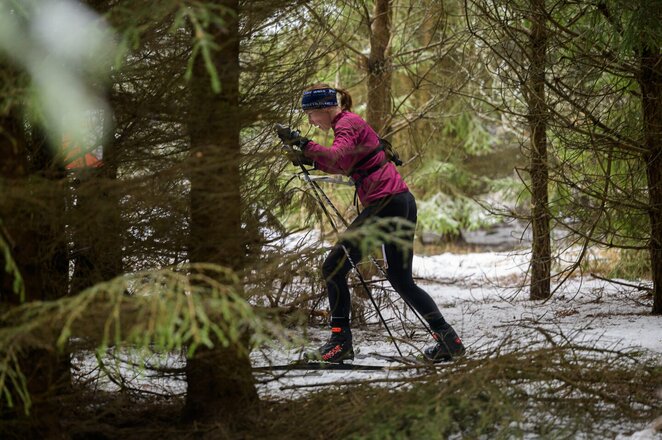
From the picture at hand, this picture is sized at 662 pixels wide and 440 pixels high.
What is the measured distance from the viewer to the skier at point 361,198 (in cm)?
502

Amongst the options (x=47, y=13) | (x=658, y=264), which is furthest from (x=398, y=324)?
(x=47, y=13)

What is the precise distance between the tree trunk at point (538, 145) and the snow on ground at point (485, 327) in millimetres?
319

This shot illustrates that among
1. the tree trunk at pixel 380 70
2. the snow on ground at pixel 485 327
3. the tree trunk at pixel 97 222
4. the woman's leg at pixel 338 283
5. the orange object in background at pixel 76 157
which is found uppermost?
the tree trunk at pixel 380 70

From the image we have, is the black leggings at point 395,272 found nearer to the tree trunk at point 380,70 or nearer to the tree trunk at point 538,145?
the tree trunk at point 538,145

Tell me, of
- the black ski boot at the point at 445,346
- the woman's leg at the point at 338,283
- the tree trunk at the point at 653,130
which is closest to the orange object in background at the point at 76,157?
the woman's leg at the point at 338,283

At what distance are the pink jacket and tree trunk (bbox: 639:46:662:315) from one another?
2922mm

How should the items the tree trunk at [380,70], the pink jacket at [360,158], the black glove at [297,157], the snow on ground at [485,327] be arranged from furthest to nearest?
1. the tree trunk at [380,70]
2. the pink jacket at [360,158]
3. the snow on ground at [485,327]
4. the black glove at [297,157]

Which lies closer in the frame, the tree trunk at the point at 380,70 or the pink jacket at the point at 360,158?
the pink jacket at the point at 360,158

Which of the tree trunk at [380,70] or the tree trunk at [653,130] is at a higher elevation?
the tree trunk at [380,70]

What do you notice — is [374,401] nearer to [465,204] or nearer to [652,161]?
[652,161]

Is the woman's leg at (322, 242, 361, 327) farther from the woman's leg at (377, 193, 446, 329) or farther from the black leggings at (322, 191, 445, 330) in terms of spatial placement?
the woman's leg at (377, 193, 446, 329)

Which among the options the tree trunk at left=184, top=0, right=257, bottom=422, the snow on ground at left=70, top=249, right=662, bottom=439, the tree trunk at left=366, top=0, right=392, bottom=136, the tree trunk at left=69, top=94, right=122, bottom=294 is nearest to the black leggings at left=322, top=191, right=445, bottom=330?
the snow on ground at left=70, top=249, right=662, bottom=439

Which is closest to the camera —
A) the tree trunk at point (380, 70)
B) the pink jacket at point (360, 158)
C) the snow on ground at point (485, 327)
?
the snow on ground at point (485, 327)

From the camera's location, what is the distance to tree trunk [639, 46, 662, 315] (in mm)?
6746
